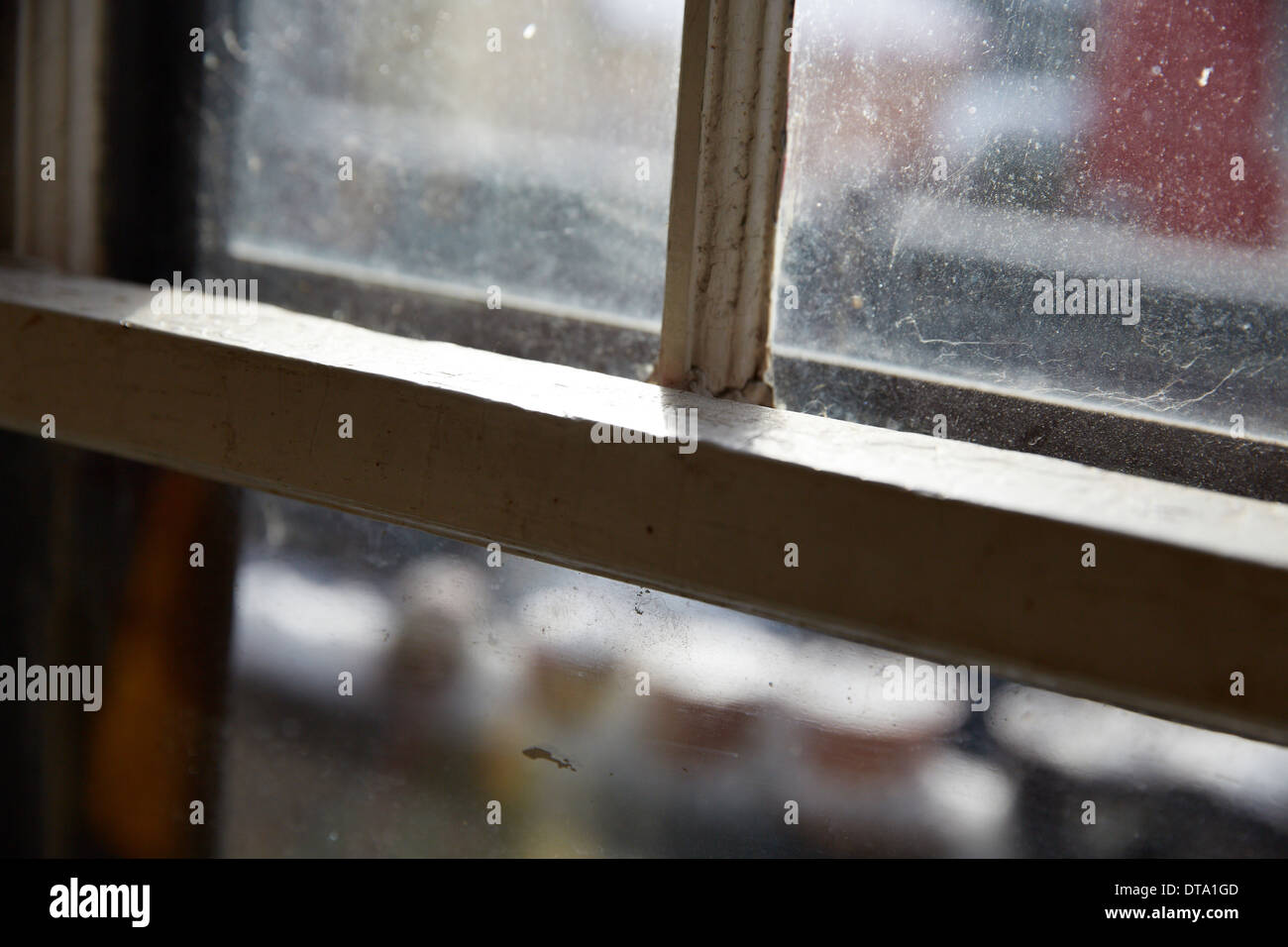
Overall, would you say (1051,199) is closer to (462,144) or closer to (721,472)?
(721,472)

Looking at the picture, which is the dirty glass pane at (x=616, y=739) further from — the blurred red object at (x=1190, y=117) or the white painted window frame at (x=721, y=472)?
the blurred red object at (x=1190, y=117)

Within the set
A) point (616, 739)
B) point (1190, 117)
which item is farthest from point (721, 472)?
point (1190, 117)

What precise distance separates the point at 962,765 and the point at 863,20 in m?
0.58

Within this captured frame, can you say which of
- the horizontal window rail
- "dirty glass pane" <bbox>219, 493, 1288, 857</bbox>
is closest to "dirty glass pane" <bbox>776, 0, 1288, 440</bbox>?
the horizontal window rail

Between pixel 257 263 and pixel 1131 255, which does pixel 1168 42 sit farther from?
pixel 257 263

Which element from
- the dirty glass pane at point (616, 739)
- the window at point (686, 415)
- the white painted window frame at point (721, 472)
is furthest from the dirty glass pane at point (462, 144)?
the dirty glass pane at point (616, 739)

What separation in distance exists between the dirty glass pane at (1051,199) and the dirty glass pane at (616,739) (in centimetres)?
24

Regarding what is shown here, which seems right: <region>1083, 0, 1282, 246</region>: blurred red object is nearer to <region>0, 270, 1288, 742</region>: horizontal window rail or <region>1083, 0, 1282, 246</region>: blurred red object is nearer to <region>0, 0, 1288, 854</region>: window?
<region>0, 0, 1288, 854</region>: window

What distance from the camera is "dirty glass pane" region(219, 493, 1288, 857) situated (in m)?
0.72

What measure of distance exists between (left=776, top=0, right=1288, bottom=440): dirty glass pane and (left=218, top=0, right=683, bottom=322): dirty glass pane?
0.52 feet

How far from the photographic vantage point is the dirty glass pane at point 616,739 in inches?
28.4

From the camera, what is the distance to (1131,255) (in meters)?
0.75

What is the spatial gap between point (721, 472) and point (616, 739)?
0.30m
